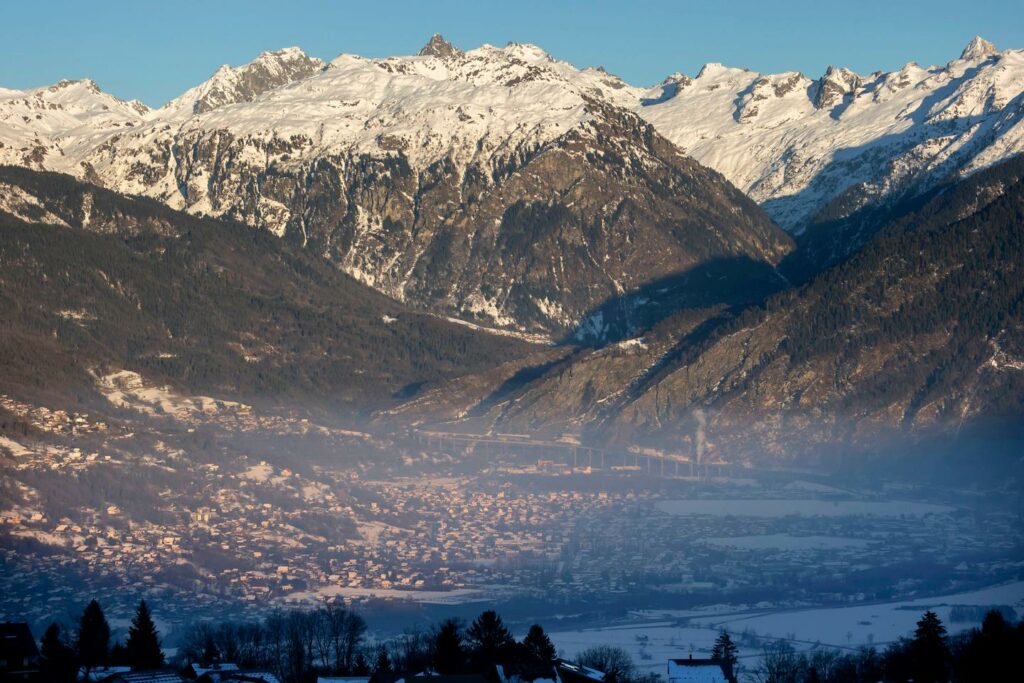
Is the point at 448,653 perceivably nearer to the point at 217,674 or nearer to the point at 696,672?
the point at 696,672

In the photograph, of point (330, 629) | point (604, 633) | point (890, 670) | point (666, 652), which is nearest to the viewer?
point (890, 670)

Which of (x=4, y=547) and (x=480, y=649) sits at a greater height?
(x=4, y=547)

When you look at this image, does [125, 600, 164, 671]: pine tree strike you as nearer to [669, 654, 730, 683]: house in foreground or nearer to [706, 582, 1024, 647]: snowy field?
[669, 654, 730, 683]: house in foreground

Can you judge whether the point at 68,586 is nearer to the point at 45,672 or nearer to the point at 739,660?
the point at 739,660

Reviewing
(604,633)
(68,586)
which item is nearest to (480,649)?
(604,633)

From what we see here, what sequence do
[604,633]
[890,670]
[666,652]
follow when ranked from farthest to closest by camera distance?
[604,633] → [666,652] → [890,670]

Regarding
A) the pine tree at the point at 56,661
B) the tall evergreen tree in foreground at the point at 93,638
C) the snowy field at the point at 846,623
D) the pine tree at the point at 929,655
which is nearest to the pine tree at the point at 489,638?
the tall evergreen tree in foreground at the point at 93,638

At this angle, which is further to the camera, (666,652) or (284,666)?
(666,652)
